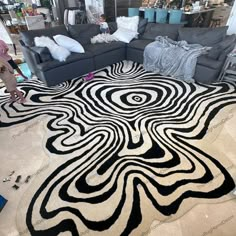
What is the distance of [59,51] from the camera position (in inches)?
111

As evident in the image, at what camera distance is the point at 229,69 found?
2.83m

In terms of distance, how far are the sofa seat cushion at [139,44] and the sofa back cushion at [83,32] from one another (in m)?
0.80

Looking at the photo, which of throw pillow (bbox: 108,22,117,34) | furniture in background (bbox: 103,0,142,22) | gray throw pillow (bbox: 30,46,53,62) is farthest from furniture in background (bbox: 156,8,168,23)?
gray throw pillow (bbox: 30,46,53,62)

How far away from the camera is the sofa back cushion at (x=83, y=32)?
133 inches

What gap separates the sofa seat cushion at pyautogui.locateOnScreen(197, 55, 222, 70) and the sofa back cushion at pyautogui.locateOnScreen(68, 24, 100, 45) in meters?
2.19

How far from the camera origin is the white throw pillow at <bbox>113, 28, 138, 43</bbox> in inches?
144

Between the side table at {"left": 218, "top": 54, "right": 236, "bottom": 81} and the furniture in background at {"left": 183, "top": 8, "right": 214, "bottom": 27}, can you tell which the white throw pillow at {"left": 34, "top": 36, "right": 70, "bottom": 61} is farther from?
the furniture in background at {"left": 183, "top": 8, "right": 214, "bottom": 27}

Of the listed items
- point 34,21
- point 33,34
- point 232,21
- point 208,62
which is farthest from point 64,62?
point 232,21

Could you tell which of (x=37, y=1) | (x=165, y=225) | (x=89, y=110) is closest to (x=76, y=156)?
(x=89, y=110)

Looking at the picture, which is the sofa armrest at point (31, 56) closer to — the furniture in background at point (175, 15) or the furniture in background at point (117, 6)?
the furniture in background at point (117, 6)

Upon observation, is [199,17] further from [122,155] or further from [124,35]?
[122,155]

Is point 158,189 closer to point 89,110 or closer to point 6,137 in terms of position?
point 89,110

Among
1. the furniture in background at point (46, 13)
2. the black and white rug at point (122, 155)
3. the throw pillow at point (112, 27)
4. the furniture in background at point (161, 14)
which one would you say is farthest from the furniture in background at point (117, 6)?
the black and white rug at point (122, 155)

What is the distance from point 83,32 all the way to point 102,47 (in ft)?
1.79
